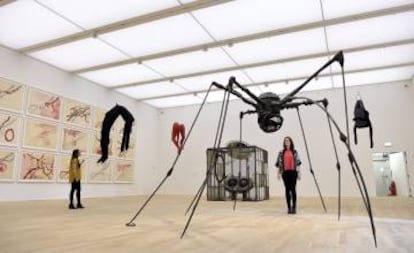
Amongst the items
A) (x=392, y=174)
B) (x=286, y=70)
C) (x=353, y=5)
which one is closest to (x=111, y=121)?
(x=353, y=5)

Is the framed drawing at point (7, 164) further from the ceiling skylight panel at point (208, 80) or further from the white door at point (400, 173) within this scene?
the white door at point (400, 173)

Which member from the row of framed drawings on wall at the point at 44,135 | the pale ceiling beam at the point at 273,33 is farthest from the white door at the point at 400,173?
the row of framed drawings on wall at the point at 44,135

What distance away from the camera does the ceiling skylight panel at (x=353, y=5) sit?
22.3ft

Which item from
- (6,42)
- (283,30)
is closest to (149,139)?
(6,42)

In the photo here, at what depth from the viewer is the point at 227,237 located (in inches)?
118

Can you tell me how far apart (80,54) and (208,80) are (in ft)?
14.4

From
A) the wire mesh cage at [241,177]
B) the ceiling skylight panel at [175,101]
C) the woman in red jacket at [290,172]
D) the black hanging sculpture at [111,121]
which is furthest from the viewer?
the ceiling skylight panel at [175,101]

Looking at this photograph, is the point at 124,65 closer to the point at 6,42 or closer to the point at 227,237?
the point at 6,42

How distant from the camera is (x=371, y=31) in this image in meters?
8.08

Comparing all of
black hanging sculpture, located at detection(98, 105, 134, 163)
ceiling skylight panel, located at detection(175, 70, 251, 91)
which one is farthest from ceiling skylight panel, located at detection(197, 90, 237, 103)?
black hanging sculpture, located at detection(98, 105, 134, 163)

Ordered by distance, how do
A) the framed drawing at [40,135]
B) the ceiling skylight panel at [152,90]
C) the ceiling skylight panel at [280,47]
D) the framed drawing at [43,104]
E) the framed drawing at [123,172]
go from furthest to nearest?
the framed drawing at [123,172]
the ceiling skylight panel at [152,90]
the framed drawing at [43,104]
the framed drawing at [40,135]
the ceiling skylight panel at [280,47]

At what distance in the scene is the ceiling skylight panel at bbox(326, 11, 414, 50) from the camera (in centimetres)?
755

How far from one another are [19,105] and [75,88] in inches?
88.8

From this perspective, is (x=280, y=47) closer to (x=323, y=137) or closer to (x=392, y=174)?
(x=323, y=137)
